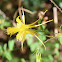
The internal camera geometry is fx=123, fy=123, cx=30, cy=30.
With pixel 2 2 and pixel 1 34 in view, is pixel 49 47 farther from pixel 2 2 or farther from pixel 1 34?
pixel 2 2

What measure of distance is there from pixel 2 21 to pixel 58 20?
1.76 feet

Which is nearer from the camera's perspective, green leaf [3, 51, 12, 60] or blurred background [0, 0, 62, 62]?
green leaf [3, 51, 12, 60]

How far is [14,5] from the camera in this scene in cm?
134

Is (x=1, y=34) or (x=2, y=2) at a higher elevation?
(x=2, y=2)

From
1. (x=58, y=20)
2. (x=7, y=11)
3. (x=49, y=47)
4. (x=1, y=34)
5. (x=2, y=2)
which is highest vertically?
(x=2, y=2)

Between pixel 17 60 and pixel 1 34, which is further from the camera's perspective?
pixel 1 34

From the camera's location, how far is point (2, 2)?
1354mm

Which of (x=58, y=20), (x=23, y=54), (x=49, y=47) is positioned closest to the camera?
(x=49, y=47)

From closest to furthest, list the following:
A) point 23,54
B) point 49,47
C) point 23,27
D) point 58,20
Answer: 1. point 23,27
2. point 49,47
3. point 58,20
4. point 23,54

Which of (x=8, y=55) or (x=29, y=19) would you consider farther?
(x=29, y=19)

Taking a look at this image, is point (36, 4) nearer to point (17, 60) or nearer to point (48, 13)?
point (48, 13)

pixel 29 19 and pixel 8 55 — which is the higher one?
pixel 29 19

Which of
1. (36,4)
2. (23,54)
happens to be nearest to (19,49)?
(23,54)

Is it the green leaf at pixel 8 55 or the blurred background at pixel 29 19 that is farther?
the blurred background at pixel 29 19
